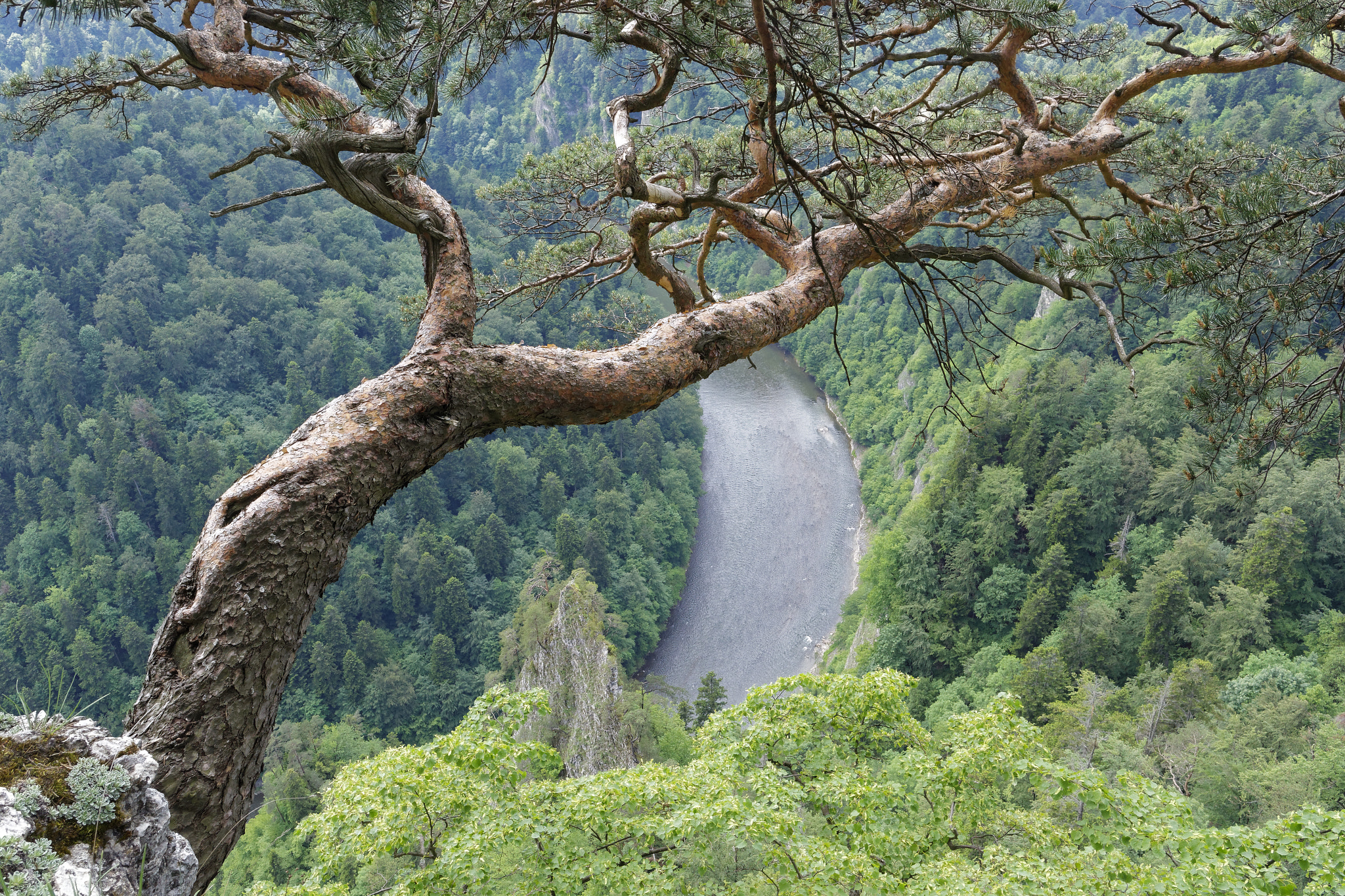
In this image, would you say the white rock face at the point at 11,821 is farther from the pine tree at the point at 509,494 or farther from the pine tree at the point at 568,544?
the pine tree at the point at 509,494

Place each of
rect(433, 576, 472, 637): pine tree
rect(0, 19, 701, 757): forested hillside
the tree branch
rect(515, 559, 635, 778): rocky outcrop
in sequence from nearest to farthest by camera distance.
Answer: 1. the tree branch
2. rect(515, 559, 635, 778): rocky outcrop
3. rect(0, 19, 701, 757): forested hillside
4. rect(433, 576, 472, 637): pine tree

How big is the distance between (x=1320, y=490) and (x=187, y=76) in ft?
81.0

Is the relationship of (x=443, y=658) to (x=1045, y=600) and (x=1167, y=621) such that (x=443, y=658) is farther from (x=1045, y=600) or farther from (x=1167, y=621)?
(x=1167, y=621)

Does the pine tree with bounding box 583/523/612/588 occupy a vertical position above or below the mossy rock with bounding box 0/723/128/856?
above

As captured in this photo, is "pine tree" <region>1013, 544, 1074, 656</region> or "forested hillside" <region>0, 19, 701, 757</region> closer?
"pine tree" <region>1013, 544, 1074, 656</region>

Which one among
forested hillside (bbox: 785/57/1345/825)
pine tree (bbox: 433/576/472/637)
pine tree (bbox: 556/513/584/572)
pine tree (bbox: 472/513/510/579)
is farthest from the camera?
pine tree (bbox: 472/513/510/579)

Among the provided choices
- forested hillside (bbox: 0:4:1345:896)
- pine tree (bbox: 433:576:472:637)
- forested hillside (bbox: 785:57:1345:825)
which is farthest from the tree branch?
pine tree (bbox: 433:576:472:637)

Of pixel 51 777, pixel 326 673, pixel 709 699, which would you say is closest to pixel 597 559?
pixel 326 673

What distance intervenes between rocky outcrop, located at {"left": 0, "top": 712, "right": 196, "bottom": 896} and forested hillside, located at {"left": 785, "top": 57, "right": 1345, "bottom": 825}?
39.0 ft

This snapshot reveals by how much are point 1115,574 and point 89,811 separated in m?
26.0

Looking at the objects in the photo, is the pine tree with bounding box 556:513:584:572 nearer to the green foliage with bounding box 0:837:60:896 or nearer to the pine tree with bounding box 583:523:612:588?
the pine tree with bounding box 583:523:612:588

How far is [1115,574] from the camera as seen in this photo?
74.1 ft

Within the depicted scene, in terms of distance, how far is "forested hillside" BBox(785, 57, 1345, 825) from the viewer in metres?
14.2

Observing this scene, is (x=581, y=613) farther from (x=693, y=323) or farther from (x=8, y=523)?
(x=8, y=523)
